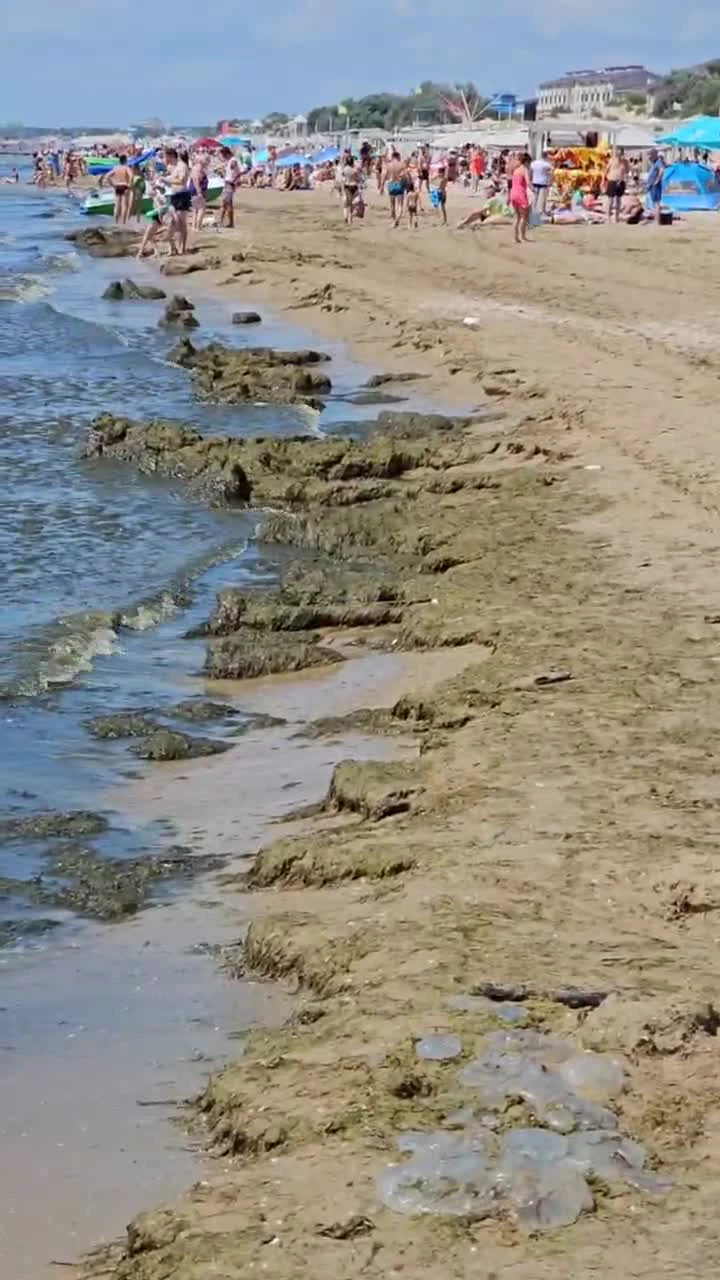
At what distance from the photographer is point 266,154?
7856cm

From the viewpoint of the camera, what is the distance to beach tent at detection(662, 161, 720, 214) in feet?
131

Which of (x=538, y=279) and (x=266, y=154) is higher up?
(x=266, y=154)

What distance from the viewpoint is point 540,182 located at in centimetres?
3397

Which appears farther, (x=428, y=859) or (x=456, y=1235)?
(x=428, y=859)

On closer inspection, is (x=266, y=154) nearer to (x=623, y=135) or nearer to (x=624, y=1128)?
(x=623, y=135)

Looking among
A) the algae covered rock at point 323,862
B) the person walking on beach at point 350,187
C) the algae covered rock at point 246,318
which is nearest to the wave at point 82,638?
the algae covered rock at point 323,862

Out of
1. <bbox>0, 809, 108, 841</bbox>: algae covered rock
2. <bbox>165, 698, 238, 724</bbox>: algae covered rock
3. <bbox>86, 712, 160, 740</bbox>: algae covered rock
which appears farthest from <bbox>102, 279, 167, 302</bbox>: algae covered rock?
<bbox>0, 809, 108, 841</bbox>: algae covered rock

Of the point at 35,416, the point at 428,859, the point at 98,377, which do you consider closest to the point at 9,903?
the point at 428,859

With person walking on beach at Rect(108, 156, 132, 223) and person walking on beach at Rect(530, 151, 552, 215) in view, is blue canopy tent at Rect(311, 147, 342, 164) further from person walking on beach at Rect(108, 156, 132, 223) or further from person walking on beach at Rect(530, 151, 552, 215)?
person walking on beach at Rect(530, 151, 552, 215)

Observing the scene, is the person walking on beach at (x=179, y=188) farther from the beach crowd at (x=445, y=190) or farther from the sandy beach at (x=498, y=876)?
the sandy beach at (x=498, y=876)

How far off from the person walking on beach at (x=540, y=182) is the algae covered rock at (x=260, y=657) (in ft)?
91.0

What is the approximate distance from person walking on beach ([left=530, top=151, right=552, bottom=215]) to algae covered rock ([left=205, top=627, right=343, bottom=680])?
2773 cm

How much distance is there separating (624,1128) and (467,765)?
2355mm

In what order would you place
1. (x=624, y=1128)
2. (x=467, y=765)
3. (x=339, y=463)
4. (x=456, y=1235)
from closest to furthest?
(x=456, y=1235)
(x=624, y=1128)
(x=467, y=765)
(x=339, y=463)
